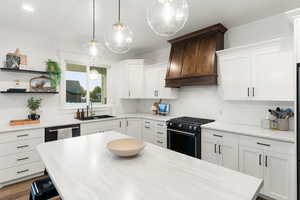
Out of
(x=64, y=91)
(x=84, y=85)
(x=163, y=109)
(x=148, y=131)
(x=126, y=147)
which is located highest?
(x=84, y=85)

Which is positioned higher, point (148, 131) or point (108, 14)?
point (108, 14)

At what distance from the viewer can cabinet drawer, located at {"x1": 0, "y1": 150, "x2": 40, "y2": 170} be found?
244 cm

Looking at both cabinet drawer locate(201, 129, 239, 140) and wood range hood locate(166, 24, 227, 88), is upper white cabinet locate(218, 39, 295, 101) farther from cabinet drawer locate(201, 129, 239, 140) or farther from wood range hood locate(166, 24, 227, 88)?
cabinet drawer locate(201, 129, 239, 140)

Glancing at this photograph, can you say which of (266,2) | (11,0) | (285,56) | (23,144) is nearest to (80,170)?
(23,144)

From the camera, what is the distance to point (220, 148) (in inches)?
97.2

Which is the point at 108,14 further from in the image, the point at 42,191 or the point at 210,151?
the point at 210,151

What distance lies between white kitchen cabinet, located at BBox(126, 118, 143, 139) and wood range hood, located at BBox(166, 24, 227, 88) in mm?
1234

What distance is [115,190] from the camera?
0.91 meters

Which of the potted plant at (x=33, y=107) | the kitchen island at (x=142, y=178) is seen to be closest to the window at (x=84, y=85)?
the potted plant at (x=33, y=107)

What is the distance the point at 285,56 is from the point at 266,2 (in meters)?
0.77

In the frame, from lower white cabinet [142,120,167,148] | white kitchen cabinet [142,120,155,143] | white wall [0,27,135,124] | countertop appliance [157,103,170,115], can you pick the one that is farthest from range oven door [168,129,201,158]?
white wall [0,27,135,124]

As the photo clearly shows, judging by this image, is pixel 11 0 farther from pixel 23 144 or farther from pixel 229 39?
pixel 229 39

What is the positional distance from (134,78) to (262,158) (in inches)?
124

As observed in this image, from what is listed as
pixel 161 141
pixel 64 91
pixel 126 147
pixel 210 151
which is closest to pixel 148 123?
pixel 161 141
